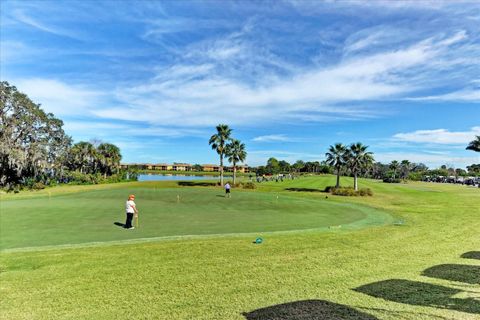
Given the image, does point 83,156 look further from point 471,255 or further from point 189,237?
point 471,255

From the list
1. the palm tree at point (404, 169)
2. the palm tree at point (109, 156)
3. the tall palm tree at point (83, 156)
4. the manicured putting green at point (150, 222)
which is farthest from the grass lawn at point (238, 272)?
the palm tree at point (404, 169)

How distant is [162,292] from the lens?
300 inches

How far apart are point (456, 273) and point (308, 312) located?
5.12 meters

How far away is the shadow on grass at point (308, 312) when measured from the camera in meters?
6.20

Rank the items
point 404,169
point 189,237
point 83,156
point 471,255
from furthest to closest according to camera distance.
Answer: point 404,169
point 83,156
point 189,237
point 471,255

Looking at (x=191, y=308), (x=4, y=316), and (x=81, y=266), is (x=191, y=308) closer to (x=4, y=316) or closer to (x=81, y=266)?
(x=4, y=316)

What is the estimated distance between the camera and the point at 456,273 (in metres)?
8.91

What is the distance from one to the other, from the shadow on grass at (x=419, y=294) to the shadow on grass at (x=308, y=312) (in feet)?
3.91

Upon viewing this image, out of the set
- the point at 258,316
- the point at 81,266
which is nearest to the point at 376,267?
the point at 258,316

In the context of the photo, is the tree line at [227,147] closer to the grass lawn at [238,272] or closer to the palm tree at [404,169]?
the grass lawn at [238,272]

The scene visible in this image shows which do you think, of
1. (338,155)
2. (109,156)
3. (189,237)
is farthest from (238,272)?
(109,156)

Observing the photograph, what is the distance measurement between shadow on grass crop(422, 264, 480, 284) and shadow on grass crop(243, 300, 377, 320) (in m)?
3.62

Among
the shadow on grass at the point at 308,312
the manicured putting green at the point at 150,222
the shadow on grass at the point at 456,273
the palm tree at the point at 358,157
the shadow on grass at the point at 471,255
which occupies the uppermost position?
the palm tree at the point at 358,157

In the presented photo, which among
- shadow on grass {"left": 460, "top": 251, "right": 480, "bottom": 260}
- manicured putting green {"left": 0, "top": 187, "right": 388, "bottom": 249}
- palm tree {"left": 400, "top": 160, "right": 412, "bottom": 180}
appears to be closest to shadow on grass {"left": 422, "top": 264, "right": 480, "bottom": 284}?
shadow on grass {"left": 460, "top": 251, "right": 480, "bottom": 260}
